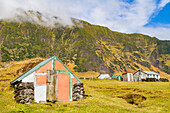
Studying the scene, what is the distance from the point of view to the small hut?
587 inches

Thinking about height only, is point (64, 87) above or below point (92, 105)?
above

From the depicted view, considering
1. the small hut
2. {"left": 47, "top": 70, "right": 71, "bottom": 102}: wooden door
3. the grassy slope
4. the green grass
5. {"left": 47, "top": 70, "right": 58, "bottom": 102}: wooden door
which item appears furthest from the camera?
{"left": 47, "top": 70, "right": 71, "bottom": 102}: wooden door

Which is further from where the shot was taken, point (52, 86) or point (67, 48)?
point (67, 48)

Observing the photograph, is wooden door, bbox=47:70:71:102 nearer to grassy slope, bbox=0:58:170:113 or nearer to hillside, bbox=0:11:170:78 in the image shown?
grassy slope, bbox=0:58:170:113

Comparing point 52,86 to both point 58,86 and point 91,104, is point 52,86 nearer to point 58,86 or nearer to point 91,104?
point 58,86

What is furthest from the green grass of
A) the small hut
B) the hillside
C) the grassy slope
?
the hillside

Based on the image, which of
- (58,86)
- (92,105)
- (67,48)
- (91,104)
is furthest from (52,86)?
(67,48)

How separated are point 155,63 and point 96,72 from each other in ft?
356

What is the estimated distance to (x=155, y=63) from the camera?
626 feet

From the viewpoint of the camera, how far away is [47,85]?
16.1 meters

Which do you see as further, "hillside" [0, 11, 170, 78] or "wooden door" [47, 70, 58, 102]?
"hillside" [0, 11, 170, 78]

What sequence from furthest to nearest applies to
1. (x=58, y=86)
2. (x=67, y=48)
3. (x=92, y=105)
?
(x=67, y=48) → (x=58, y=86) → (x=92, y=105)

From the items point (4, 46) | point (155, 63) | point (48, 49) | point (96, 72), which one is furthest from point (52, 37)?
point (155, 63)

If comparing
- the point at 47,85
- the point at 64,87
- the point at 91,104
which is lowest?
the point at 91,104
